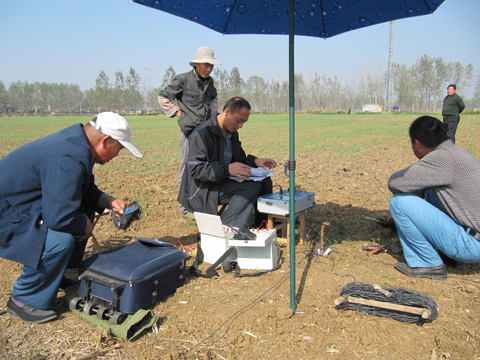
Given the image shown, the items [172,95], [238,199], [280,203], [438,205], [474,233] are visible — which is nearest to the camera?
[474,233]

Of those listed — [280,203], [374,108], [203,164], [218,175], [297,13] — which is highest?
[297,13]

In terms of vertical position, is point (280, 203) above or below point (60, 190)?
below

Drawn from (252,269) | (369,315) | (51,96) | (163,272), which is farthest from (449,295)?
(51,96)

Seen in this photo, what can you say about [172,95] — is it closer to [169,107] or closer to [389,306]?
[169,107]

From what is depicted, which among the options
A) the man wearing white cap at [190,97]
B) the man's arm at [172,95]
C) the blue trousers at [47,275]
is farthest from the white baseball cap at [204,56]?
the blue trousers at [47,275]

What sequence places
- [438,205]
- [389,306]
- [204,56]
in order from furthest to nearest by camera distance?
[204,56] → [438,205] → [389,306]

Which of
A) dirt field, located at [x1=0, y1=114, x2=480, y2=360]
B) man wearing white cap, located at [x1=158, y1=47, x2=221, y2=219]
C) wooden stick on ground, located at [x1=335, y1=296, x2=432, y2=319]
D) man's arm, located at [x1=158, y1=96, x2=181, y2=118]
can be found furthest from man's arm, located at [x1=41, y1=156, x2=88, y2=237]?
man's arm, located at [x1=158, y1=96, x2=181, y2=118]

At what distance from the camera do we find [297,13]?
368 centimetres

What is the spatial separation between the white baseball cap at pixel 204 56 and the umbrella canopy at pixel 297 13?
2.23 feet

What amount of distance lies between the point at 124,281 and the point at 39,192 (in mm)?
925

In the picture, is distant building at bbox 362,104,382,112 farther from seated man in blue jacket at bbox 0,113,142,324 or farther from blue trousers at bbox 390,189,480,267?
seated man in blue jacket at bbox 0,113,142,324

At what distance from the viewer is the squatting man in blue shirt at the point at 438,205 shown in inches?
117

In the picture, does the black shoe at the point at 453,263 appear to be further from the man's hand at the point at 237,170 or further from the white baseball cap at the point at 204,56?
the white baseball cap at the point at 204,56

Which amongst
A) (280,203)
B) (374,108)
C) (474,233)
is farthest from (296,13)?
(374,108)
